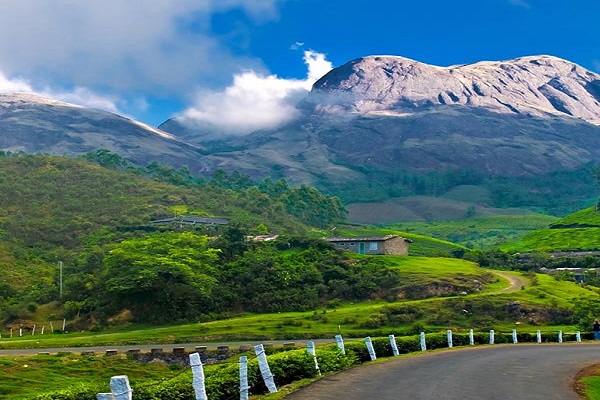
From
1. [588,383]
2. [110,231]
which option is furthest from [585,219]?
[588,383]

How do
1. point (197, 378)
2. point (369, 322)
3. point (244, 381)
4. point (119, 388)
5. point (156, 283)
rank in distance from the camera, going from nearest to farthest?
point (119, 388) → point (197, 378) → point (244, 381) → point (369, 322) → point (156, 283)

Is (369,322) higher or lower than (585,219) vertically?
lower

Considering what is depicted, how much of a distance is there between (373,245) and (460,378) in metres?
96.0

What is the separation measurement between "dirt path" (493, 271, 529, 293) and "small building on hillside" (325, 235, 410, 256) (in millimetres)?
19357

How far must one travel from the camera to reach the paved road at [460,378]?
2041cm

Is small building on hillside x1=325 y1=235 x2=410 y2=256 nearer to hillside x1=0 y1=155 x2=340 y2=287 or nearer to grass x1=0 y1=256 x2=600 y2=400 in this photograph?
hillside x1=0 y1=155 x2=340 y2=287

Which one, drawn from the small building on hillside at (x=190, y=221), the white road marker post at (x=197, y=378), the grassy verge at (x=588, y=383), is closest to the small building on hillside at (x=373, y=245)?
the small building on hillside at (x=190, y=221)

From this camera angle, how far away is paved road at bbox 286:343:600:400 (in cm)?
2041

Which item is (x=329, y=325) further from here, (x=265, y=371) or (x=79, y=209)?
(x=79, y=209)

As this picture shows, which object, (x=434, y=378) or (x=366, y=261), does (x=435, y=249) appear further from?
(x=434, y=378)

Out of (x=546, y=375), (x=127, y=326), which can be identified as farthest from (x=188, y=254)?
(x=546, y=375)

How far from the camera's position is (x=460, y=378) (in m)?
24.1

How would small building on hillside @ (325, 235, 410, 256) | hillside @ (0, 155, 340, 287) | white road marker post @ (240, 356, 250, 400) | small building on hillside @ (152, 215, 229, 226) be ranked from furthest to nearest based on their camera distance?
1. small building on hillside @ (152, 215, 229, 226)
2. small building on hillside @ (325, 235, 410, 256)
3. hillside @ (0, 155, 340, 287)
4. white road marker post @ (240, 356, 250, 400)

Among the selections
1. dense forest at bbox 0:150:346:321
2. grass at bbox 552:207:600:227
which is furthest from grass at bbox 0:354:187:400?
grass at bbox 552:207:600:227
